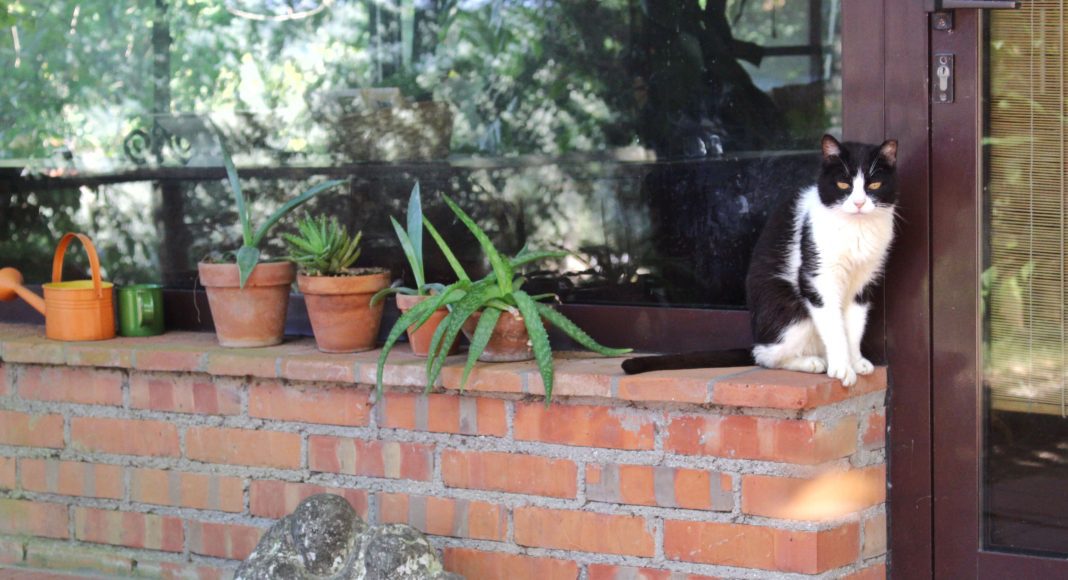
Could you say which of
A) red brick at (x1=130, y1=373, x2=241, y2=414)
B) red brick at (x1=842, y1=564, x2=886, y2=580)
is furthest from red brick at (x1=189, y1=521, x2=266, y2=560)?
red brick at (x1=842, y1=564, x2=886, y2=580)

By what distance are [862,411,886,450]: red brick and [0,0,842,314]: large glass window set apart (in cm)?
42

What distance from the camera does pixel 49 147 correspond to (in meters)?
3.56

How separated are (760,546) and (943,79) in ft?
3.47

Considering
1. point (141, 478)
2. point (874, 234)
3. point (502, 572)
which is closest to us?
point (874, 234)

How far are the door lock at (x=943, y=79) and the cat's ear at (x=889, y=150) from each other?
0.63 ft

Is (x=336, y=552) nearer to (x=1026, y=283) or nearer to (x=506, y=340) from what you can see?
(x=506, y=340)

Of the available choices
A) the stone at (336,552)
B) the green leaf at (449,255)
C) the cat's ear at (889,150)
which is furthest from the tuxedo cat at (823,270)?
the stone at (336,552)

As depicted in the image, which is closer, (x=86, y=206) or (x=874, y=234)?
(x=874, y=234)

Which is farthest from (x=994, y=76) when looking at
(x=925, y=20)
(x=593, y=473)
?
(x=593, y=473)

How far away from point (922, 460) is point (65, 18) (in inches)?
101

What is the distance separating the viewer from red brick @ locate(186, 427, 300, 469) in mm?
2953

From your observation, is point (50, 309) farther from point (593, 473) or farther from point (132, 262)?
point (593, 473)

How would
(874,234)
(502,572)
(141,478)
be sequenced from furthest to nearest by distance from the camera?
(141,478) → (502,572) → (874,234)

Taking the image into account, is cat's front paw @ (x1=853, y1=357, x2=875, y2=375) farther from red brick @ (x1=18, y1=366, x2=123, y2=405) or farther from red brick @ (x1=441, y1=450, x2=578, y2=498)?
red brick @ (x1=18, y1=366, x2=123, y2=405)
